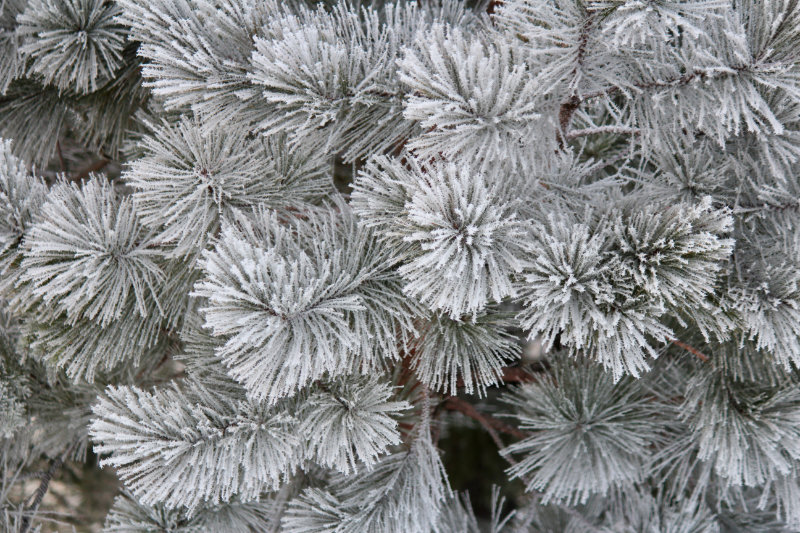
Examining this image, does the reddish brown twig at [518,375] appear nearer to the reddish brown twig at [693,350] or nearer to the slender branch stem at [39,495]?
the reddish brown twig at [693,350]

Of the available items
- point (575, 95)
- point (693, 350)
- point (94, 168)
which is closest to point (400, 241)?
point (575, 95)

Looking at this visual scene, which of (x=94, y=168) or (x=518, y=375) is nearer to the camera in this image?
(x=518, y=375)

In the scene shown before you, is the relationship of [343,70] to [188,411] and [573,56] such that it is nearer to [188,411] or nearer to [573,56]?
[573,56]

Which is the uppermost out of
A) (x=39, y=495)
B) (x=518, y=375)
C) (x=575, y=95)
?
(x=575, y=95)

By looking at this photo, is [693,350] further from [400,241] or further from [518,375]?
[400,241]

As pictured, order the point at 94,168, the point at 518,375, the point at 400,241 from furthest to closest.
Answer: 1. the point at 94,168
2. the point at 518,375
3. the point at 400,241

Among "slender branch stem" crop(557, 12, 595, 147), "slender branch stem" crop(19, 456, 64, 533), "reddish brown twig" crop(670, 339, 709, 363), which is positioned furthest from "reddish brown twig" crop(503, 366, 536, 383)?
"slender branch stem" crop(19, 456, 64, 533)

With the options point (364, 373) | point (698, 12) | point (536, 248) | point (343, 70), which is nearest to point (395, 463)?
point (364, 373)

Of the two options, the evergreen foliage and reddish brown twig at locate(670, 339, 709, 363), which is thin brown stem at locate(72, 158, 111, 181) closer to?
the evergreen foliage
